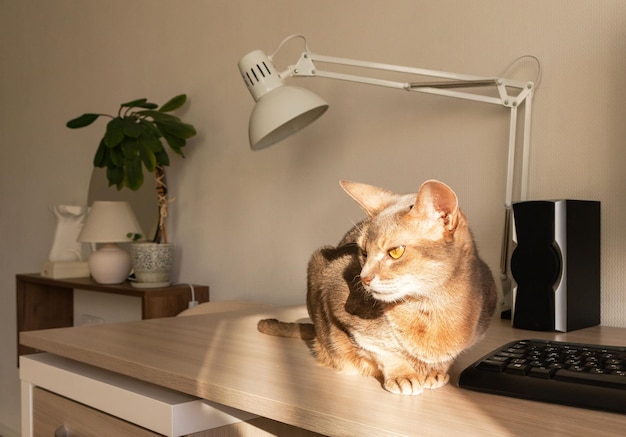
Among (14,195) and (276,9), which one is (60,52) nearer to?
(14,195)

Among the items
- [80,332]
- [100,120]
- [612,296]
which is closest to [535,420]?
[612,296]

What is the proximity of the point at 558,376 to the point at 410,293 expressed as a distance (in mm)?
168

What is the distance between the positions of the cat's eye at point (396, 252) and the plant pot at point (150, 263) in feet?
4.46

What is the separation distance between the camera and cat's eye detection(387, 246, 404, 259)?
65 centimetres

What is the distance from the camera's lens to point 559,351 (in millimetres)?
736

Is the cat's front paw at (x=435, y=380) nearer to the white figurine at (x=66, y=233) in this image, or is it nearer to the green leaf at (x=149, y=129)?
the green leaf at (x=149, y=129)

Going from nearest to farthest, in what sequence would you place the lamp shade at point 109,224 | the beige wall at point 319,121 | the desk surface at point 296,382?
the desk surface at point 296,382
the beige wall at point 319,121
the lamp shade at point 109,224

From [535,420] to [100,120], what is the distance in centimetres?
222

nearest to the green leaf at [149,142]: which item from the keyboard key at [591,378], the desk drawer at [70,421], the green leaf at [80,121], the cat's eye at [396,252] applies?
the green leaf at [80,121]

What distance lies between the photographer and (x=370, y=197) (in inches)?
29.0

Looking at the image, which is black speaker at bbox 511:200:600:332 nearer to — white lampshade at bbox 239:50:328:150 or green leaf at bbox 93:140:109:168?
white lampshade at bbox 239:50:328:150

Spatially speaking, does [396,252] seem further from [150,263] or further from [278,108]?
[150,263]

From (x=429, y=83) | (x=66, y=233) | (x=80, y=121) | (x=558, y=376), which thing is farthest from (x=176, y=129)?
(x=558, y=376)

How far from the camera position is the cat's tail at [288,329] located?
0.95 metres
